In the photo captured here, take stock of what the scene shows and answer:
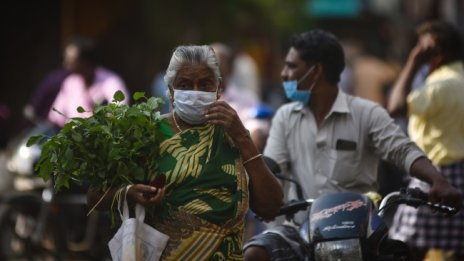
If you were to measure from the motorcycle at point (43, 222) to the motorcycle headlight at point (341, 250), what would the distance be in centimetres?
593

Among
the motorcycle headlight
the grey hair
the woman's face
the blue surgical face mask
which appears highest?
the grey hair

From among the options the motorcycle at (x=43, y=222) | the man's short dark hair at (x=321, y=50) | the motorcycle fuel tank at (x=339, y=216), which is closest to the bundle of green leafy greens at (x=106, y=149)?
the motorcycle fuel tank at (x=339, y=216)

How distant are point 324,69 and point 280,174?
76cm

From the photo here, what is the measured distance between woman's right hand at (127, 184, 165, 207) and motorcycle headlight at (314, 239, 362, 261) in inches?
32.1

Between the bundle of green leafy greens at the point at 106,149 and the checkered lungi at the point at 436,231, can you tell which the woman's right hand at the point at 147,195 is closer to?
the bundle of green leafy greens at the point at 106,149

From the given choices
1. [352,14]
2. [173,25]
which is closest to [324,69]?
[173,25]

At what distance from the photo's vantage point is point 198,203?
550 centimetres

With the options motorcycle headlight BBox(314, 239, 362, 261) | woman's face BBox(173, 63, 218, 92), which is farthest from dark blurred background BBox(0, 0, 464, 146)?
motorcycle headlight BBox(314, 239, 362, 261)

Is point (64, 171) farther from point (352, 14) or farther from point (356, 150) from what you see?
point (352, 14)

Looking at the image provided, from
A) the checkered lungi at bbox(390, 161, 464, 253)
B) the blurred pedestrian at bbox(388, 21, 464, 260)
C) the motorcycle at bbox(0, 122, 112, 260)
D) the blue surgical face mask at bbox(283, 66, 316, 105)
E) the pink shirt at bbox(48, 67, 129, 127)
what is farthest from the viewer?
the pink shirt at bbox(48, 67, 129, 127)

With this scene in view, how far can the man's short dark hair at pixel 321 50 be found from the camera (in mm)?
7082

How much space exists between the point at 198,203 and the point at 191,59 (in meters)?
0.67

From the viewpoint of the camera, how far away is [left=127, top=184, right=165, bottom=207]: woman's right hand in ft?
17.6

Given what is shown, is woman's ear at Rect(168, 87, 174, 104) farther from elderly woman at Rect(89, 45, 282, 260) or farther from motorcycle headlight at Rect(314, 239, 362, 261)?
motorcycle headlight at Rect(314, 239, 362, 261)
